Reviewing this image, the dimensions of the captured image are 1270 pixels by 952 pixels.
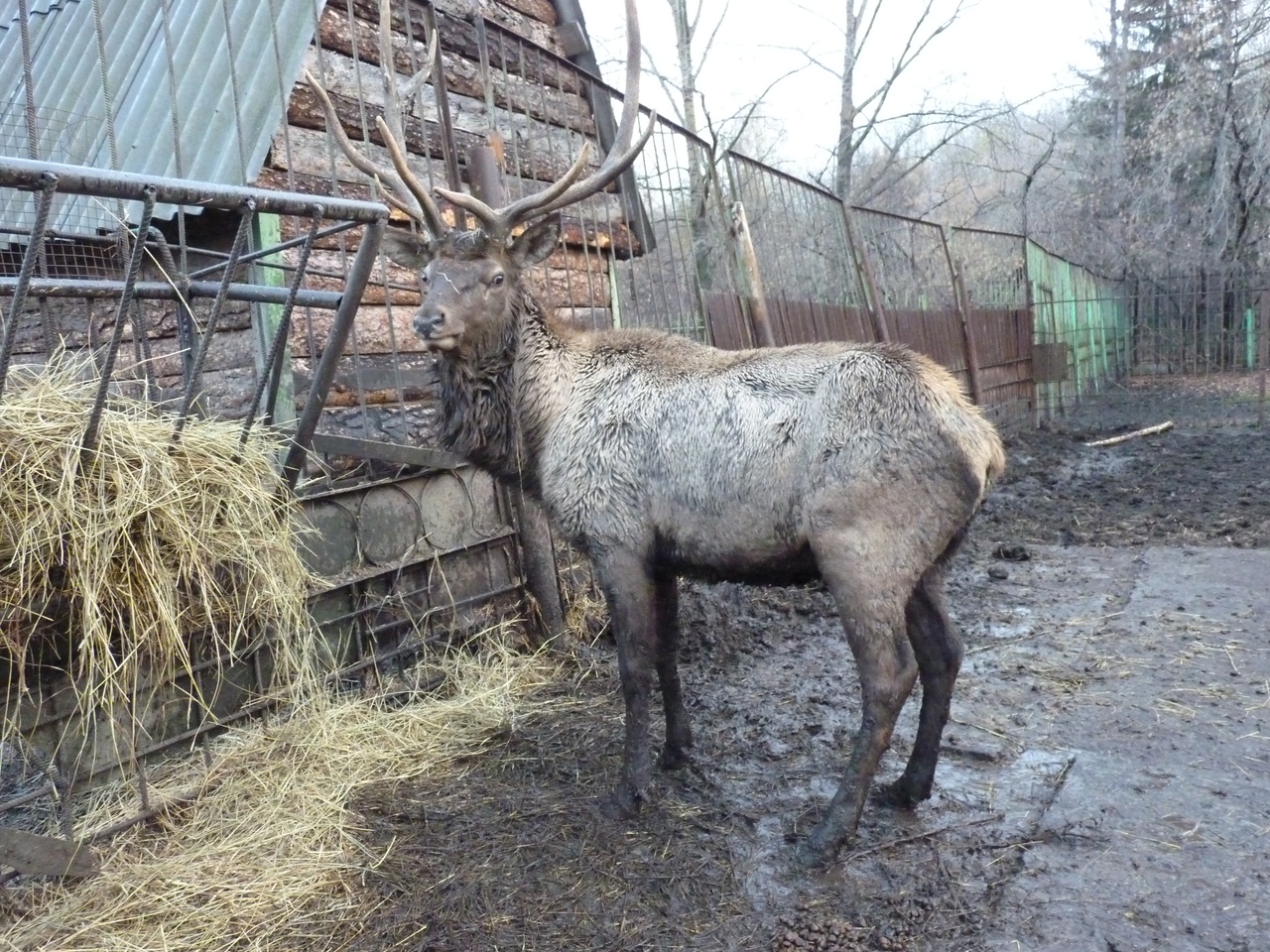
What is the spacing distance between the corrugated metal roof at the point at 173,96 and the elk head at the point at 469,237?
630 mm

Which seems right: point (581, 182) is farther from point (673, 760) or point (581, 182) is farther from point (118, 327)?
point (673, 760)

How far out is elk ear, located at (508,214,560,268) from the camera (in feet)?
13.9

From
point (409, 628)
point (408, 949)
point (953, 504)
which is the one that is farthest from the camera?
point (409, 628)

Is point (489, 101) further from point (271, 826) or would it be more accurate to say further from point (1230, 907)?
point (1230, 907)

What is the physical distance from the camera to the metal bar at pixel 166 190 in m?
2.05

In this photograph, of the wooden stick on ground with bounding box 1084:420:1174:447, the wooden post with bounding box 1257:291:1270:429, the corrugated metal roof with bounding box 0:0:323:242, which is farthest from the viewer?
the wooden stick on ground with bounding box 1084:420:1174:447

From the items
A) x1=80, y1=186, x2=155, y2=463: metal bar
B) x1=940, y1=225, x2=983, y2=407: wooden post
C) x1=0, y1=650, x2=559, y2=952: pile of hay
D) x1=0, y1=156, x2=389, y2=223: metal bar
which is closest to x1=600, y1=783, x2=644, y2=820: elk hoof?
x1=0, y1=650, x2=559, y2=952: pile of hay

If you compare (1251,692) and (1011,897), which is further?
(1251,692)

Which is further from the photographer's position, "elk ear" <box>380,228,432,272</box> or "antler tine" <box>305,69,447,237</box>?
"elk ear" <box>380,228,432,272</box>

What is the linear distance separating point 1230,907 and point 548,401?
3.09m

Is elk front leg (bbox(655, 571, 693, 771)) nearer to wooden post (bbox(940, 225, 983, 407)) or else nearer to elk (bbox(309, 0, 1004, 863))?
elk (bbox(309, 0, 1004, 863))

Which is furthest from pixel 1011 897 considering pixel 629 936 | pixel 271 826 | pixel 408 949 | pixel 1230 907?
pixel 271 826

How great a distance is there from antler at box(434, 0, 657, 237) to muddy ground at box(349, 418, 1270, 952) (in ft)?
8.01

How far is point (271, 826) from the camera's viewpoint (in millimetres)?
3494
